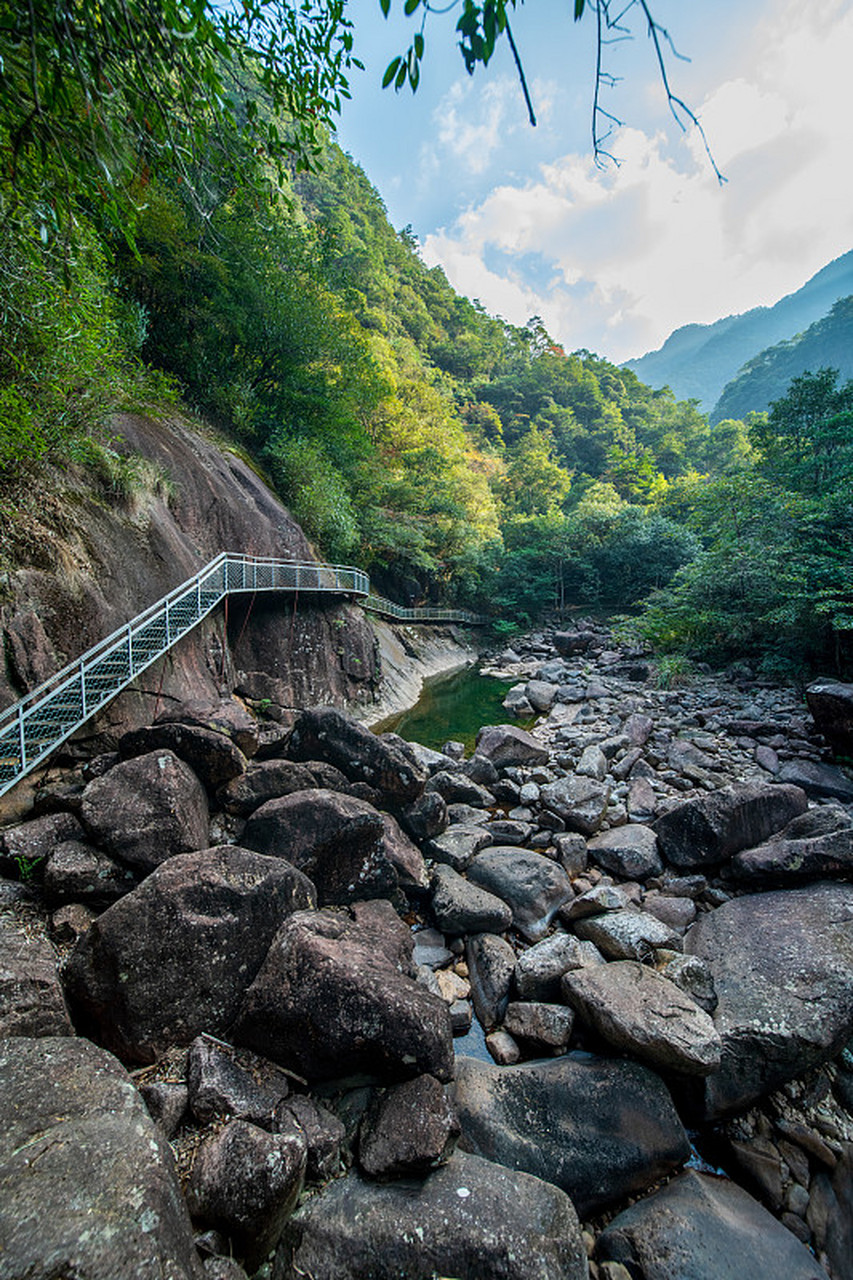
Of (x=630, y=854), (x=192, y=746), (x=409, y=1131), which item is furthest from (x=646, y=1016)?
(x=192, y=746)

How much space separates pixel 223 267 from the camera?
38.2 feet

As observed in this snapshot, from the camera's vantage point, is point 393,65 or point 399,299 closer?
point 393,65

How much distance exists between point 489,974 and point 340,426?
51.2 ft

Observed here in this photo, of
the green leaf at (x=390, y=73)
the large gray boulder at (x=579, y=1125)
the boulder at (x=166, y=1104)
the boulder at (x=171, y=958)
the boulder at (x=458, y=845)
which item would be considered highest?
the green leaf at (x=390, y=73)

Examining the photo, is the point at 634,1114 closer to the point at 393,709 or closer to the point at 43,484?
the point at 43,484

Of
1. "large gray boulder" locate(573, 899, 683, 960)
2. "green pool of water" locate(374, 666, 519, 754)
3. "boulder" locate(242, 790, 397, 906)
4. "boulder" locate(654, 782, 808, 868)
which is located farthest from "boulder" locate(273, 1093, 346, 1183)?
"green pool of water" locate(374, 666, 519, 754)

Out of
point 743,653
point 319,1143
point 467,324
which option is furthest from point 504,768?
point 467,324

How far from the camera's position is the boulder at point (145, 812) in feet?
11.5

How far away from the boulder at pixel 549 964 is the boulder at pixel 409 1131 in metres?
1.24

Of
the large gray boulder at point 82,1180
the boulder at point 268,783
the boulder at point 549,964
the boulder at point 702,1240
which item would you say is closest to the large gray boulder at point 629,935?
the boulder at point 549,964

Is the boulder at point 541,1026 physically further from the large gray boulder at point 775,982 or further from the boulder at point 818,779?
the boulder at point 818,779

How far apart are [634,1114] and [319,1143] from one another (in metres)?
1.87

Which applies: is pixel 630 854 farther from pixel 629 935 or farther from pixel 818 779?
pixel 818 779

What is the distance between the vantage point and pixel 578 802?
20.8 ft
